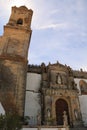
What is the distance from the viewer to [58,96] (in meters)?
22.9

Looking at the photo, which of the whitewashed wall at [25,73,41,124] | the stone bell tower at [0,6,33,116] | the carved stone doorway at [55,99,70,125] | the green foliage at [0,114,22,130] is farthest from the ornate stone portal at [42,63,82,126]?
the green foliage at [0,114,22,130]

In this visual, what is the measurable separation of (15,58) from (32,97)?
5.56m

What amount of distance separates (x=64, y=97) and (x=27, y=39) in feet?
31.8

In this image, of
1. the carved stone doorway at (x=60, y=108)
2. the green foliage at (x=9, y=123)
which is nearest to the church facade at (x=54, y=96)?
the carved stone doorway at (x=60, y=108)

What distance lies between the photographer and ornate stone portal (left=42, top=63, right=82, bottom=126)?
21.3m

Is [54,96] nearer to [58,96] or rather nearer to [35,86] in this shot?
[58,96]

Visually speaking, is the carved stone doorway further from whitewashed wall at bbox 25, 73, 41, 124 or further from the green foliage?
the green foliage

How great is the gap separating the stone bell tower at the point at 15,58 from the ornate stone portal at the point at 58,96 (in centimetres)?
349

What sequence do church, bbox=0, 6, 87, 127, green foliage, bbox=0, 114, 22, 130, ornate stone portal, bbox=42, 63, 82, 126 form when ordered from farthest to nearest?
ornate stone portal, bbox=42, 63, 82, 126
church, bbox=0, 6, 87, 127
green foliage, bbox=0, 114, 22, 130

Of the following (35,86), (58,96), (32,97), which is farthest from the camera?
(35,86)

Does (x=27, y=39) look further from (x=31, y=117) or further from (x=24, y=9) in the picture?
(x=31, y=117)

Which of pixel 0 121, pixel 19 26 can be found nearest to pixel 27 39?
pixel 19 26

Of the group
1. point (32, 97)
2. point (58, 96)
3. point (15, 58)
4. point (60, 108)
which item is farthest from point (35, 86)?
point (15, 58)

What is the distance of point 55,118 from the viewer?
2092cm
